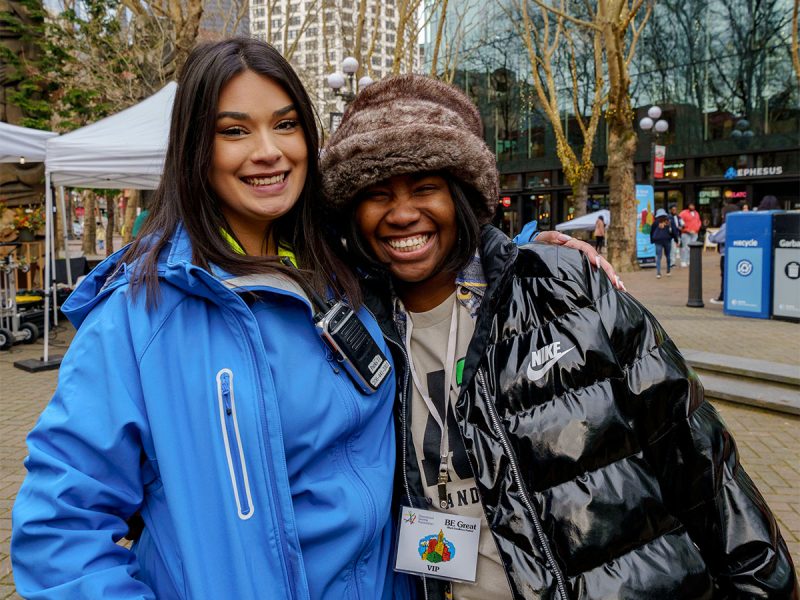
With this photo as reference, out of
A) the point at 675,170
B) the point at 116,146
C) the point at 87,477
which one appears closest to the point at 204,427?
the point at 87,477

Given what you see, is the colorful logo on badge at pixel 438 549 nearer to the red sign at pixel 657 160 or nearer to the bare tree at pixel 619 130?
the bare tree at pixel 619 130

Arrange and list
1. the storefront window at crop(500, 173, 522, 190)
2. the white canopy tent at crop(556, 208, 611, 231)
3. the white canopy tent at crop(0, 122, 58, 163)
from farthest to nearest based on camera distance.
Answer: the storefront window at crop(500, 173, 522, 190)
the white canopy tent at crop(556, 208, 611, 231)
the white canopy tent at crop(0, 122, 58, 163)

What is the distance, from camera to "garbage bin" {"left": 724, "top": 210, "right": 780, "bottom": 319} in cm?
969

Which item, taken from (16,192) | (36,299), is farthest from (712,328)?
(16,192)

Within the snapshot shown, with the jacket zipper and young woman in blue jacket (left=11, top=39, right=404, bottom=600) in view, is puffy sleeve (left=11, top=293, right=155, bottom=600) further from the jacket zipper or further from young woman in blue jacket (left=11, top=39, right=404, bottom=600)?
the jacket zipper

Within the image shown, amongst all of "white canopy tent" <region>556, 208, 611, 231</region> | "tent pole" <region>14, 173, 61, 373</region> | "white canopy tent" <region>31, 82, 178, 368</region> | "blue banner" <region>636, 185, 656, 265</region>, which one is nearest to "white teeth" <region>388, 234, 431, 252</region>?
"white canopy tent" <region>31, 82, 178, 368</region>

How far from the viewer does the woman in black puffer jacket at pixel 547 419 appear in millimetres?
1432

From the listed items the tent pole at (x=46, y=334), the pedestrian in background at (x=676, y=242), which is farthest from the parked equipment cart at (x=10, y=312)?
the pedestrian in background at (x=676, y=242)

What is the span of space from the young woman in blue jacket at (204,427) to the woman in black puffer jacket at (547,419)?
261 mm

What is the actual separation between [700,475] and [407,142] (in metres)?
1.14

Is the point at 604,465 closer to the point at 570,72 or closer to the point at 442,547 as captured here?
the point at 442,547

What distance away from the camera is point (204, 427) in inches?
49.7

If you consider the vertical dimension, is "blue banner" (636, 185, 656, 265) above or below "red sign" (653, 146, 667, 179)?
below

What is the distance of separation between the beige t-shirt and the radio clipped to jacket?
0.73 ft
